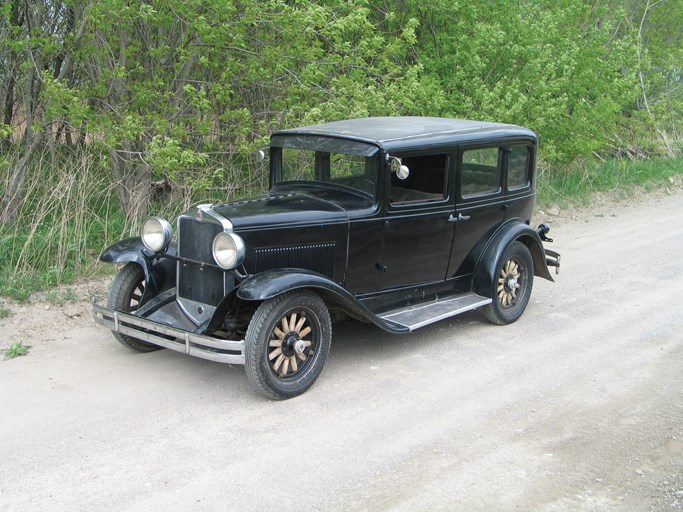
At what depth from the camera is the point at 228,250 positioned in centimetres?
530

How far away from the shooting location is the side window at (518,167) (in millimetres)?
7230

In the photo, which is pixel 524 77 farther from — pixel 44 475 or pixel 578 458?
pixel 44 475

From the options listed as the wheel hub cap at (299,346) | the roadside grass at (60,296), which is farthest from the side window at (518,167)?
the roadside grass at (60,296)

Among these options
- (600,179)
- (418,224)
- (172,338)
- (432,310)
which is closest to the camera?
(172,338)

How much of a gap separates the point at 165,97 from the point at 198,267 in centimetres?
343

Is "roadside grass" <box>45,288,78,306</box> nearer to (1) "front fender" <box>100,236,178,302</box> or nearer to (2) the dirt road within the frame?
(2) the dirt road

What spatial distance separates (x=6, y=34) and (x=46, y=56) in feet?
1.67

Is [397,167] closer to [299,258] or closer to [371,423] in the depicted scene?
[299,258]

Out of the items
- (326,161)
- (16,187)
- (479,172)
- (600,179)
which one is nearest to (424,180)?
(479,172)

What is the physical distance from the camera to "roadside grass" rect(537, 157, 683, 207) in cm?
1254

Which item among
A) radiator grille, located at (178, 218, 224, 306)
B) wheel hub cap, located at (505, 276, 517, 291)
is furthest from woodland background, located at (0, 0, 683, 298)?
wheel hub cap, located at (505, 276, 517, 291)

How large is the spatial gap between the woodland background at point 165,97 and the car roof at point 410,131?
5.75 feet

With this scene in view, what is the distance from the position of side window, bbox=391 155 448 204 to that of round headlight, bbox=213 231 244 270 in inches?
65.0

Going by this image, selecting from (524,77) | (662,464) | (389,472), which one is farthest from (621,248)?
(389,472)
